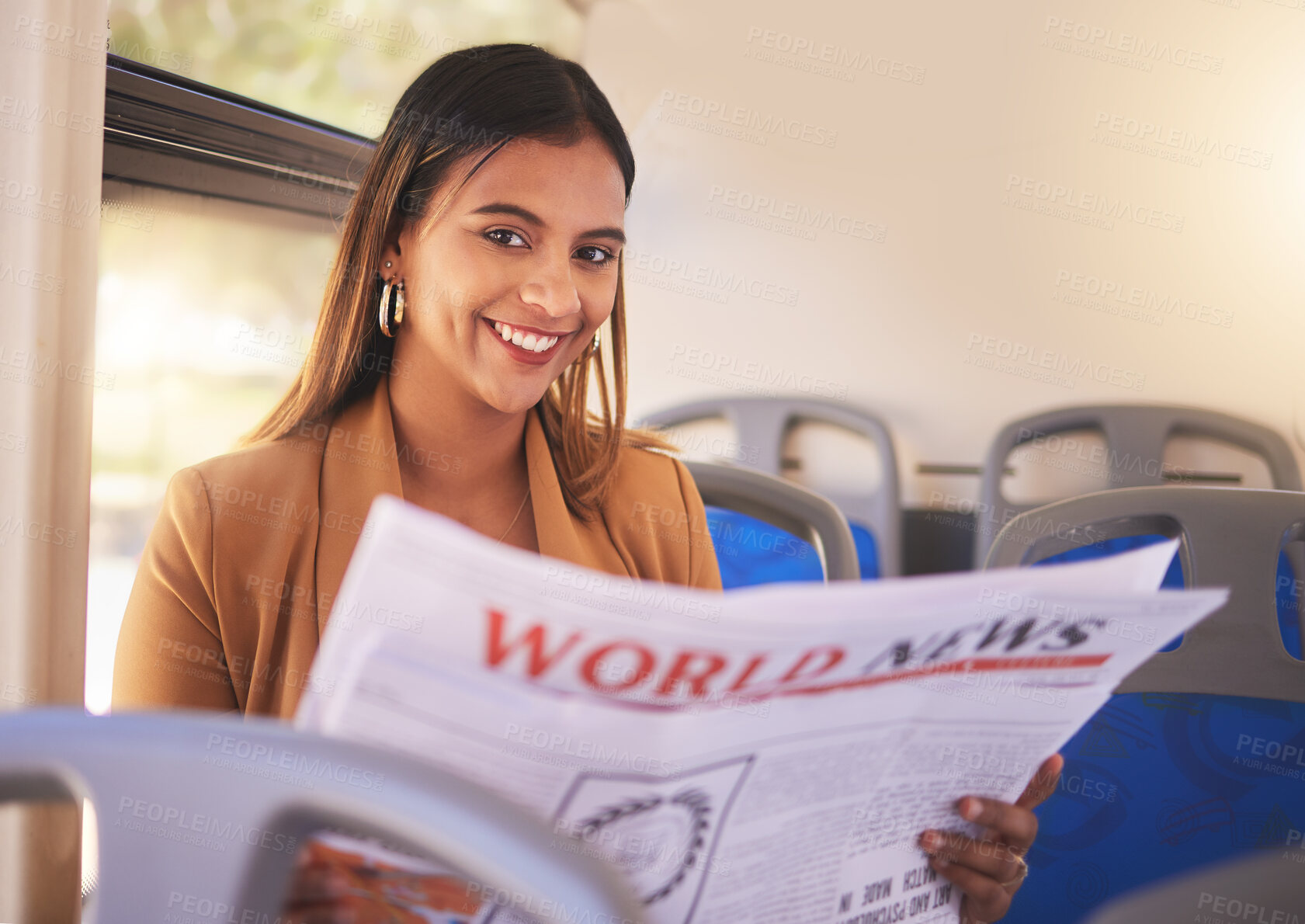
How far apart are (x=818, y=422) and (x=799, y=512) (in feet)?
4.06

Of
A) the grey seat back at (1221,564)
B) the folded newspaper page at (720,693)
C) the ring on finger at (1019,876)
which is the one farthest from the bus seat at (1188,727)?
the folded newspaper page at (720,693)

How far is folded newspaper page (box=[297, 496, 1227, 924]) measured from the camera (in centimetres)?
32

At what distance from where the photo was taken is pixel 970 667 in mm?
427

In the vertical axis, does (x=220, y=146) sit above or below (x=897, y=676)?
above

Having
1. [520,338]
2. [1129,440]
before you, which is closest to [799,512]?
[520,338]

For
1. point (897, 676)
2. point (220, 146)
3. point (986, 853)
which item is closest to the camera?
point (897, 676)

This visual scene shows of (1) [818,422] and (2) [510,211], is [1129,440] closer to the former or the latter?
(1) [818,422]

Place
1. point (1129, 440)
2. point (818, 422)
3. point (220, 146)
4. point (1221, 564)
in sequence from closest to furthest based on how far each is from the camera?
1. point (1221, 564)
2. point (220, 146)
3. point (1129, 440)
4. point (818, 422)

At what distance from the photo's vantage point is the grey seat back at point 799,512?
0.96 m

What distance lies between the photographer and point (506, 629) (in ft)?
→ 1.09

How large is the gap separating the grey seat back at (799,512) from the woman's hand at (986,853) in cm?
36

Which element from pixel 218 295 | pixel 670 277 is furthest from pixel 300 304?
pixel 670 277

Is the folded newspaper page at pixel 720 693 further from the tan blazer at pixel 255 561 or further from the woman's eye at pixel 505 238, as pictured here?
the woman's eye at pixel 505 238

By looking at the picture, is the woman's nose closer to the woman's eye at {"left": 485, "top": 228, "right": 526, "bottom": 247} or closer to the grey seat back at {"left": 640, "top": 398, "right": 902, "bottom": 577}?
the woman's eye at {"left": 485, "top": 228, "right": 526, "bottom": 247}
